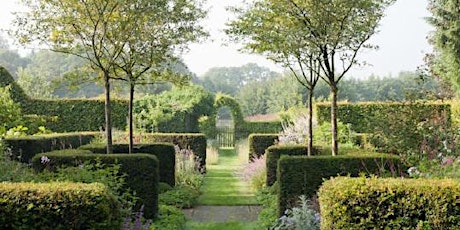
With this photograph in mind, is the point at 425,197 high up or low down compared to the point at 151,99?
down

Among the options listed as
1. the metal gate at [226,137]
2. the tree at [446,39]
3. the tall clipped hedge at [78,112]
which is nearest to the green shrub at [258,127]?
the metal gate at [226,137]

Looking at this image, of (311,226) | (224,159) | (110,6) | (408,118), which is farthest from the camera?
(224,159)

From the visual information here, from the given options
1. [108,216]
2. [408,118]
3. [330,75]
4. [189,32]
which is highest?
[189,32]

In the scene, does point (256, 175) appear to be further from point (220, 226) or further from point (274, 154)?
point (220, 226)

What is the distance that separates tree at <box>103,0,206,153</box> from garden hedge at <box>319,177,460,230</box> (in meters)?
4.94

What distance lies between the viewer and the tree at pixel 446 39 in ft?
75.1

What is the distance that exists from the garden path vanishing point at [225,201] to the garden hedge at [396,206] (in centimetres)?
340

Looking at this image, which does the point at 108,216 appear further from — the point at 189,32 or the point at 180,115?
the point at 180,115

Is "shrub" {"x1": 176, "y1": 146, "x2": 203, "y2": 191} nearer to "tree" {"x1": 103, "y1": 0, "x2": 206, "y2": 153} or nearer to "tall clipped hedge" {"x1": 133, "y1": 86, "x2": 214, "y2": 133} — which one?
"tree" {"x1": 103, "y1": 0, "x2": 206, "y2": 153}

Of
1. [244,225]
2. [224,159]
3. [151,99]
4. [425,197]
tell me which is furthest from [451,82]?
[425,197]

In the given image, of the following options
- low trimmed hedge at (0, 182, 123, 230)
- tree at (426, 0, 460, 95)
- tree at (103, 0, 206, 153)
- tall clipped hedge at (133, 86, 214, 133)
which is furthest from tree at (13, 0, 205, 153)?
tree at (426, 0, 460, 95)

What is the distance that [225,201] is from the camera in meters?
9.07

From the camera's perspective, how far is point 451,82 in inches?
920

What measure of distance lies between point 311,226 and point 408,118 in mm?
5096
